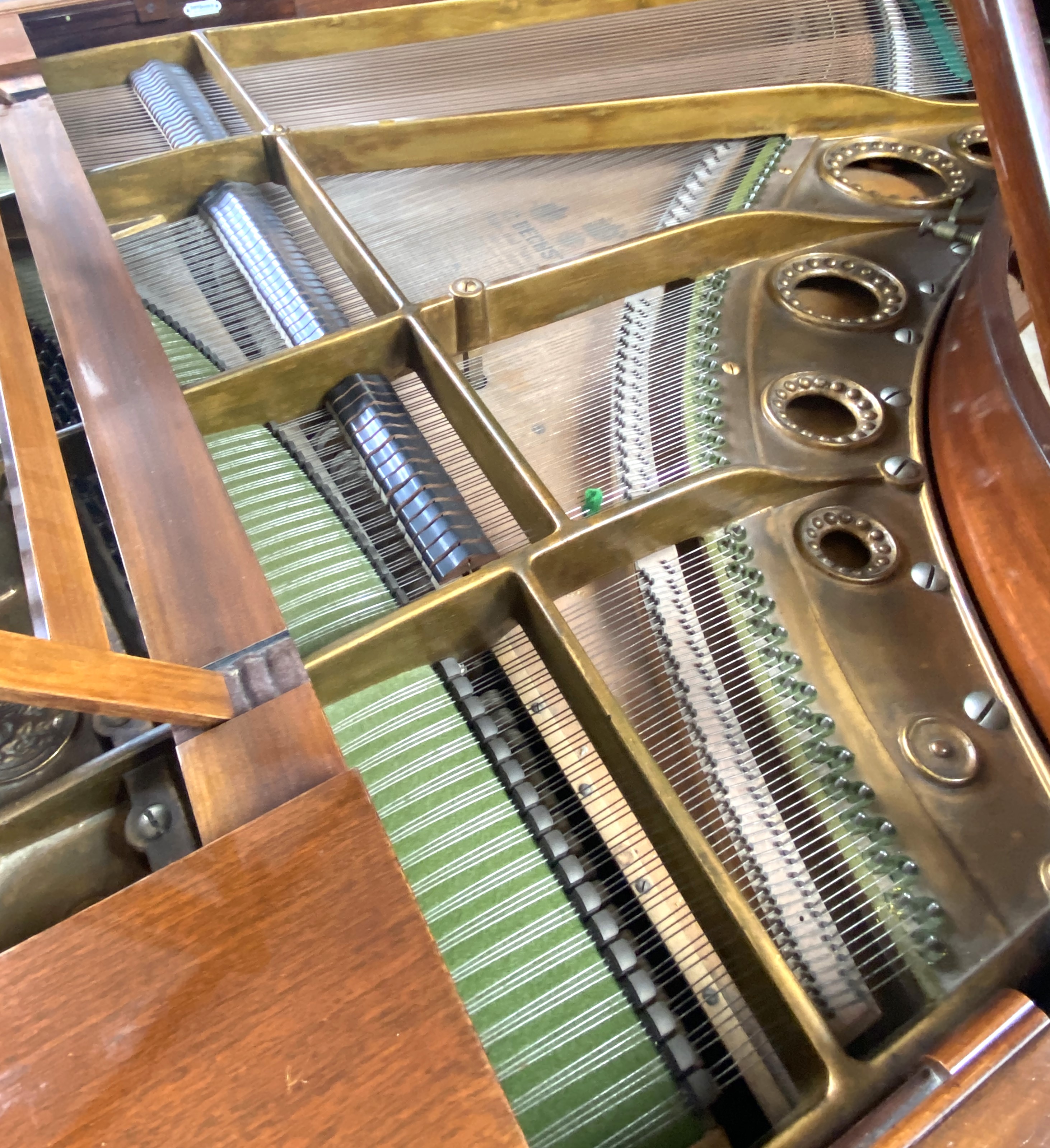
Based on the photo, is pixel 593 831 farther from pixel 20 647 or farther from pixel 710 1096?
pixel 20 647

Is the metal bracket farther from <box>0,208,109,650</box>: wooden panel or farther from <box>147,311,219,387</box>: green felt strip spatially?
<box>147,311,219,387</box>: green felt strip

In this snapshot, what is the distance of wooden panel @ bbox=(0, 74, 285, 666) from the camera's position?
1.23 m

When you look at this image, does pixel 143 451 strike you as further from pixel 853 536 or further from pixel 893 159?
pixel 893 159

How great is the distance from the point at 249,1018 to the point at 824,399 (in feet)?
5.60

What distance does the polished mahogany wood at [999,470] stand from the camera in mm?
1429

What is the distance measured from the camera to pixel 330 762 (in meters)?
1.08

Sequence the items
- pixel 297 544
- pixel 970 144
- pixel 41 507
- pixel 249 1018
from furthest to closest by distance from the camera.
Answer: pixel 970 144
pixel 297 544
pixel 41 507
pixel 249 1018

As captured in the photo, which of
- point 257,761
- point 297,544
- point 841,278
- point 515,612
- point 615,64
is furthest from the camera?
point 615,64

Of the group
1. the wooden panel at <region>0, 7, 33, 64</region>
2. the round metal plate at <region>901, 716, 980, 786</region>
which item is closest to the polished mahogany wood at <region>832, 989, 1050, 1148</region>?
the round metal plate at <region>901, 716, 980, 786</region>

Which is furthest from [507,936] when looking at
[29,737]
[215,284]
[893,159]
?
[893,159]

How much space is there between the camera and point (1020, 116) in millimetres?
1223

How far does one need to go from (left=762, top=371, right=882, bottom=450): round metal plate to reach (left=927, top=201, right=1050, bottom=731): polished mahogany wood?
0.12 meters

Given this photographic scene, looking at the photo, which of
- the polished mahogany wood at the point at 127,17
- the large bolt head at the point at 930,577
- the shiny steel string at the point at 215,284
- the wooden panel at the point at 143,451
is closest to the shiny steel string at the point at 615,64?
the polished mahogany wood at the point at 127,17

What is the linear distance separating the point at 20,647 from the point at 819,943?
3.90 ft
